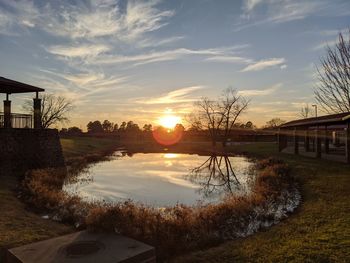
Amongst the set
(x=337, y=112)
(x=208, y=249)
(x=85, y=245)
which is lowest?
(x=208, y=249)

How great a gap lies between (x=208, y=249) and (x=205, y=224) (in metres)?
1.75

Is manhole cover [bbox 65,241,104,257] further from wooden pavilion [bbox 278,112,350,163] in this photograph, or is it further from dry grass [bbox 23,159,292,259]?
wooden pavilion [bbox 278,112,350,163]

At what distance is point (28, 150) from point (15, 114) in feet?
8.68

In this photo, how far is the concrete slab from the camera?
5.65 metres

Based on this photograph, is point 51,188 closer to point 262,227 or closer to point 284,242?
point 262,227

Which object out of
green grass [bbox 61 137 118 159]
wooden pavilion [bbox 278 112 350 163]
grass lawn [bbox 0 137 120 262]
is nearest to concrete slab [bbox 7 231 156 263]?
grass lawn [bbox 0 137 120 262]

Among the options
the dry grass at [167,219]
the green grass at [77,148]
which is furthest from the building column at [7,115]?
the green grass at [77,148]

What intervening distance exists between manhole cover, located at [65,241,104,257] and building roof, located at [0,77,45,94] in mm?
17088

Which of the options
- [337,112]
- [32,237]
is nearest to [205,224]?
[32,237]

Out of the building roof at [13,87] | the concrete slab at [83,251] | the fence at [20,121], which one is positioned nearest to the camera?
the concrete slab at [83,251]

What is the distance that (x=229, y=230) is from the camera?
9.13m

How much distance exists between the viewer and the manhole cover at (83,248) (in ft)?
19.5

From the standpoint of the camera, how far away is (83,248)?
6.25 meters

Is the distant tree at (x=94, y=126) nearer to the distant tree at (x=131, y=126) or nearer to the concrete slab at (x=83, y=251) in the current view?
the distant tree at (x=131, y=126)
